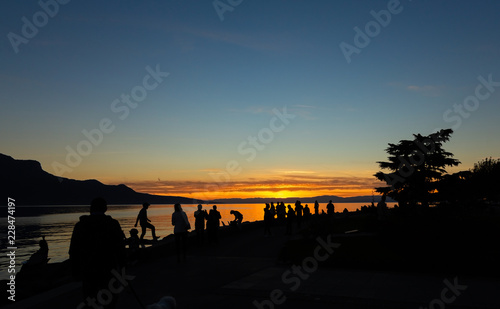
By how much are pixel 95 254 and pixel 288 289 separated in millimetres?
5001

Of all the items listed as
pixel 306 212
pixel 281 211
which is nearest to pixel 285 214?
pixel 281 211

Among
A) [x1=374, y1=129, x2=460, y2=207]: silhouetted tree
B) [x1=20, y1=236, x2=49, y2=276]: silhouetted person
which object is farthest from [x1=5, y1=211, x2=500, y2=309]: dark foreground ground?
[x1=374, y1=129, x2=460, y2=207]: silhouetted tree

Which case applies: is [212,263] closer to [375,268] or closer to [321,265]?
[321,265]

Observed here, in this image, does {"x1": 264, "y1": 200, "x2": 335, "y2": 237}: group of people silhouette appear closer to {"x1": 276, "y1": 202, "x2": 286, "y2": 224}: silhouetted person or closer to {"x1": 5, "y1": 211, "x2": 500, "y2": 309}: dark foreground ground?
{"x1": 276, "y1": 202, "x2": 286, "y2": 224}: silhouetted person

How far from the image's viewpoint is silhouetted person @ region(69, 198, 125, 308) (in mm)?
5895

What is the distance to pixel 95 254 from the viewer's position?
5.93 m

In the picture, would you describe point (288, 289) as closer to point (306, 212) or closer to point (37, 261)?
point (37, 261)

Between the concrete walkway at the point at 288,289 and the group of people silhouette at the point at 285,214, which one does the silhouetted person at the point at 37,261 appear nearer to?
the group of people silhouette at the point at 285,214

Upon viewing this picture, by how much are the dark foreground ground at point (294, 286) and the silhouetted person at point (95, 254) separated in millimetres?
596

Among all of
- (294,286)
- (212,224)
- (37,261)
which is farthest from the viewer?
(37,261)

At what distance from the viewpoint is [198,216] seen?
1986 cm

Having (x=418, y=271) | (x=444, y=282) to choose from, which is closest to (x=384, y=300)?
(x=444, y=282)

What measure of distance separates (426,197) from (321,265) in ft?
177

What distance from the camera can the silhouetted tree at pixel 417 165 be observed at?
67.1 m
